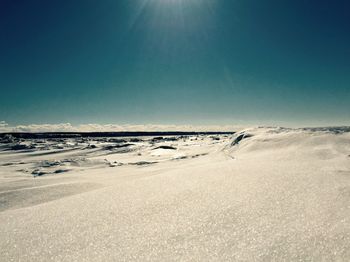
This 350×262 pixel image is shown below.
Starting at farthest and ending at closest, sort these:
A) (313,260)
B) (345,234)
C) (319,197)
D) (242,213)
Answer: (319,197) → (242,213) → (345,234) → (313,260)

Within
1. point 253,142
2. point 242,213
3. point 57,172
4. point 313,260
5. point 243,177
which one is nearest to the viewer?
point 313,260

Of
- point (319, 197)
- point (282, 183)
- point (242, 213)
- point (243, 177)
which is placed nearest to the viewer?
point (242, 213)

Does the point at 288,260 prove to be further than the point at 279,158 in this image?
No

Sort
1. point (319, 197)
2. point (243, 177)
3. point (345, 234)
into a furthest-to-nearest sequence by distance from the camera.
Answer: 1. point (243, 177)
2. point (319, 197)
3. point (345, 234)

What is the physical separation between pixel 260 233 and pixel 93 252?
0.71m

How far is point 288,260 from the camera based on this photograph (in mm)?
979

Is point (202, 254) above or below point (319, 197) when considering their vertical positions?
below

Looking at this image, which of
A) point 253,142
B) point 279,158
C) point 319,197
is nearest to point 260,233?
point 319,197

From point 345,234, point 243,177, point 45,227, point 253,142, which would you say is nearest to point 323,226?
point 345,234

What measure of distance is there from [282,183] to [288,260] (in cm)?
82

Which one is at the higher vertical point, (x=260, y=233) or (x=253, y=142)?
(x=253, y=142)

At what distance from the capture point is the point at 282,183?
5.70ft

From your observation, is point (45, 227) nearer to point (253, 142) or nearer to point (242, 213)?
point (242, 213)

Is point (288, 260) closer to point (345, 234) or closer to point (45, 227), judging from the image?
point (345, 234)
